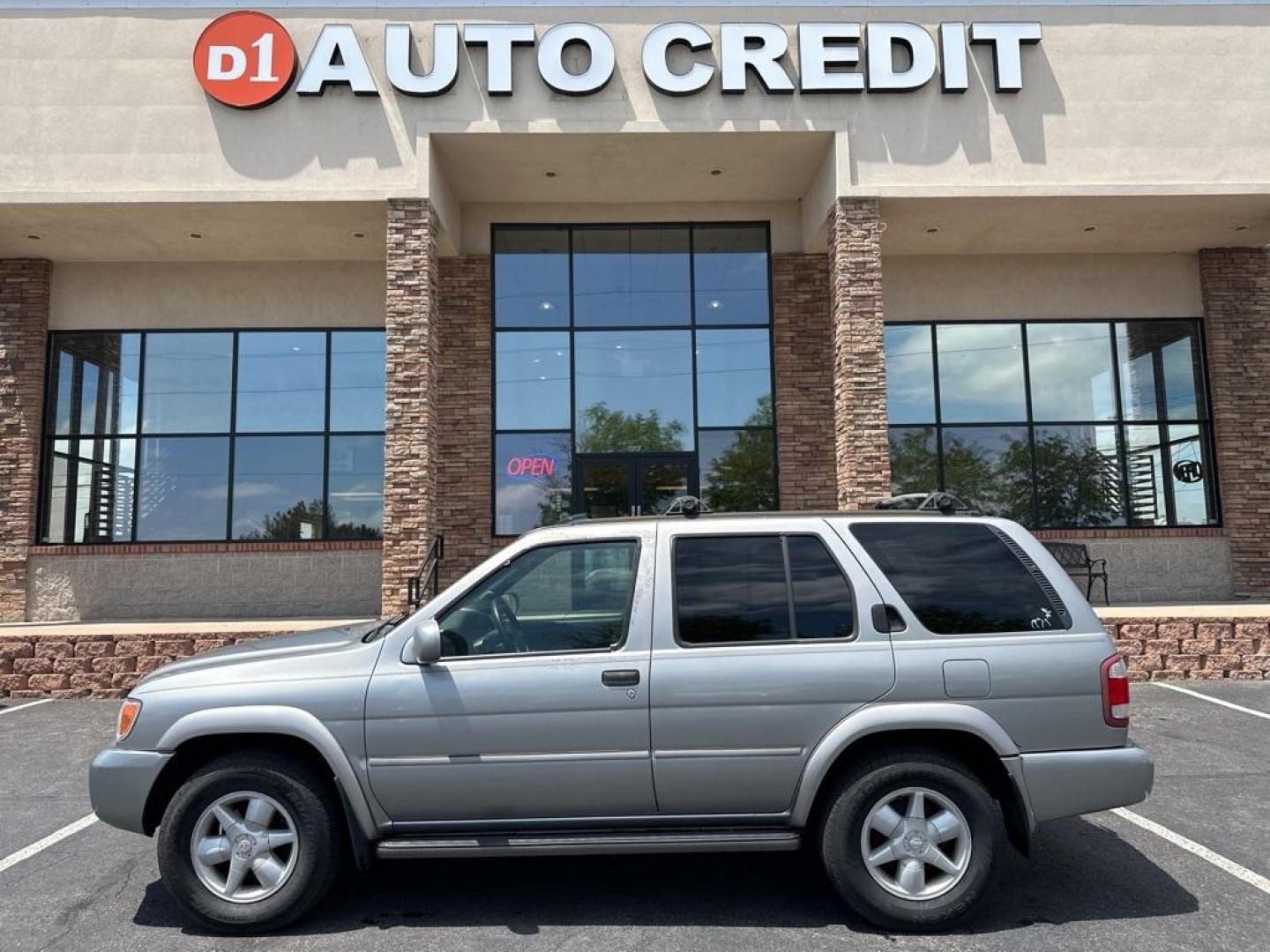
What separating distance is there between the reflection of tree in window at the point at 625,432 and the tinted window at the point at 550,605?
953cm

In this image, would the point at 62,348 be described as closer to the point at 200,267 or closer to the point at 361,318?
the point at 200,267

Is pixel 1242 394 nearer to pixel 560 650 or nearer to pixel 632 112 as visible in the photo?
pixel 632 112

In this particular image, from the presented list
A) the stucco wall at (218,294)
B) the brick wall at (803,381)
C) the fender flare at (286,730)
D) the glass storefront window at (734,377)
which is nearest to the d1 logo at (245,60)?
the stucco wall at (218,294)

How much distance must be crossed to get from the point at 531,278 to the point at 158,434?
22.6ft

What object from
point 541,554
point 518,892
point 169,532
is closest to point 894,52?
point 541,554

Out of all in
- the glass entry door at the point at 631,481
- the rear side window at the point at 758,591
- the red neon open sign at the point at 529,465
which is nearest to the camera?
the rear side window at the point at 758,591

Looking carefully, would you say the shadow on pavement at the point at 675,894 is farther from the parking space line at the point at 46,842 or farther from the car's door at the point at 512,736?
the parking space line at the point at 46,842

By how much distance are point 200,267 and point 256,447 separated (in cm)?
324

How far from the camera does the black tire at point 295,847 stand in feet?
12.2

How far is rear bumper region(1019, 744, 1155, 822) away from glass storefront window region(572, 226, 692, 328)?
435 inches

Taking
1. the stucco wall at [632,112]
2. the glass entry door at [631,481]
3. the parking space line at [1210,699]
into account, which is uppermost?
the stucco wall at [632,112]

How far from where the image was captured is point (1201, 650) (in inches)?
373

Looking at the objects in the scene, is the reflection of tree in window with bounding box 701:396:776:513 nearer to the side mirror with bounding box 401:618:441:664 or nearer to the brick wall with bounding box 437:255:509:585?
the brick wall with bounding box 437:255:509:585

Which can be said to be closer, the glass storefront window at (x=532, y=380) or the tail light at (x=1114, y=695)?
the tail light at (x=1114, y=695)
